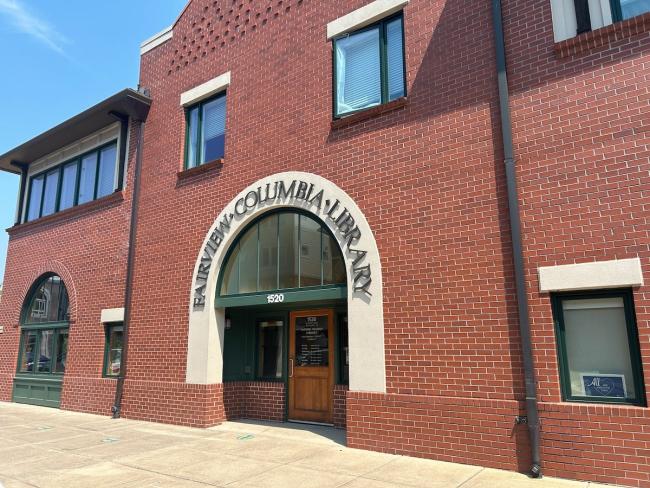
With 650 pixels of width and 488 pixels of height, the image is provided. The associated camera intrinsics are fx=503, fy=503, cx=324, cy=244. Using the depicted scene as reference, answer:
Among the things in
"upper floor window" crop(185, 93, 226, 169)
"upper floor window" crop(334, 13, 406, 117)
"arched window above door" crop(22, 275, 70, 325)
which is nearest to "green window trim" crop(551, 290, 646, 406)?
"upper floor window" crop(334, 13, 406, 117)

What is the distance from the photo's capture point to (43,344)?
14195mm

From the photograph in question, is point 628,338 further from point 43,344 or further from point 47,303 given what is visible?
point 47,303

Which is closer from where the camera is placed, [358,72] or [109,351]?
[358,72]

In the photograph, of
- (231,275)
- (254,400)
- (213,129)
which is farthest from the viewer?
(213,129)

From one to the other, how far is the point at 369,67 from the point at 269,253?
156 inches

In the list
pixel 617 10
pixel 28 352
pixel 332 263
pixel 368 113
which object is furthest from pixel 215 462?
pixel 28 352

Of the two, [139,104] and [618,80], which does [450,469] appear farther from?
[139,104]

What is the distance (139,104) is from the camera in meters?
12.7

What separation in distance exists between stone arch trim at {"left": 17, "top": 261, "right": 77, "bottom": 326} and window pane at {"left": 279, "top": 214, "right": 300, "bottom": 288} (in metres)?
6.84

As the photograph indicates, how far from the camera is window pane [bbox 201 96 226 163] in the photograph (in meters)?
11.2

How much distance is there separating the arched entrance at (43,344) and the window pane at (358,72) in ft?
32.1

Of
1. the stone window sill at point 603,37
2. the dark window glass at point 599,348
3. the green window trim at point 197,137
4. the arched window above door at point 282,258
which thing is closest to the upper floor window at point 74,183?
the green window trim at point 197,137

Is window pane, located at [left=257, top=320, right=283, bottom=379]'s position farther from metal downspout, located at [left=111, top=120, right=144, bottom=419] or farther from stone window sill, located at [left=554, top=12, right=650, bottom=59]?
stone window sill, located at [left=554, top=12, right=650, bottom=59]

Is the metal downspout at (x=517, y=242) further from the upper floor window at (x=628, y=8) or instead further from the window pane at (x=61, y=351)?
the window pane at (x=61, y=351)
